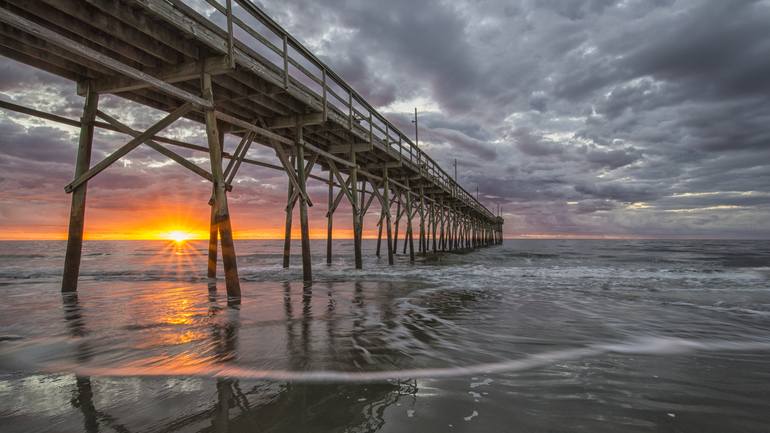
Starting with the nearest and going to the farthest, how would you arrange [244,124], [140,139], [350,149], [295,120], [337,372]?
[337,372]
[140,139]
[244,124]
[295,120]
[350,149]

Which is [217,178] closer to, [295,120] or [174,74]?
[174,74]

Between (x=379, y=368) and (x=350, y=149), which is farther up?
(x=350, y=149)

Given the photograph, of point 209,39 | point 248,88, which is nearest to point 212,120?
point 209,39

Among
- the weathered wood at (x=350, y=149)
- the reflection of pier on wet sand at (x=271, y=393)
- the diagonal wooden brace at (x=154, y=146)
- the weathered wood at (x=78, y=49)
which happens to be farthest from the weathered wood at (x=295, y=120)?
the reflection of pier on wet sand at (x=271, y=393)

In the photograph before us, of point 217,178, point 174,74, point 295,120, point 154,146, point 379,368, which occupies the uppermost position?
point 295,120

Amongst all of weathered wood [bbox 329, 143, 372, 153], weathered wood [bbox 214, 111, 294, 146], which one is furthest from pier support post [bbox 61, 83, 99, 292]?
weathered wood [bbox 329, 143, 372, 153]

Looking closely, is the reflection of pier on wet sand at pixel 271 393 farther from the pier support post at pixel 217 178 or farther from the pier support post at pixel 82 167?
the pier support post at pixel 82 167

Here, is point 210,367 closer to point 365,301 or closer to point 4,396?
point 4,396

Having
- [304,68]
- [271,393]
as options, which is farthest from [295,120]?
[271,393]

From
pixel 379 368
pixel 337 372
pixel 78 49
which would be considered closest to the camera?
pixel 337 372

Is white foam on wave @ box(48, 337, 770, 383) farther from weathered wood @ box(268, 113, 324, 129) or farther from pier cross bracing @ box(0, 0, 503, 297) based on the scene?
weathered wood @ box(268, 113, 324, 129)

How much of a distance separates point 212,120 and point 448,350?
5756mm

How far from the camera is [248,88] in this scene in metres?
8.38

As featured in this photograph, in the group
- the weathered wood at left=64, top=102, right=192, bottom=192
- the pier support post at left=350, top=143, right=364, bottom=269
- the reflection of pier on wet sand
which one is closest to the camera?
the reflection of pier on wet sand
